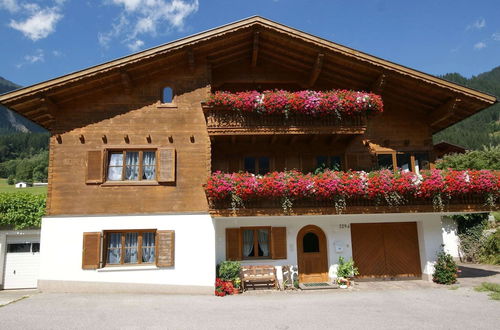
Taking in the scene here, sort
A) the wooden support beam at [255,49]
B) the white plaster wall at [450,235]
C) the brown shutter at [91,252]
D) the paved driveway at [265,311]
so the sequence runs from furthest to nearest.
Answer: the white plaster wall at [450,235] → the wooden support beam at [255,49] → the brown shutter at [91,252] → the paved driveway at [265,311]

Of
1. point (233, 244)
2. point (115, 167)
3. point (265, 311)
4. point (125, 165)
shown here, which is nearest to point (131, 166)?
point (125, 165)

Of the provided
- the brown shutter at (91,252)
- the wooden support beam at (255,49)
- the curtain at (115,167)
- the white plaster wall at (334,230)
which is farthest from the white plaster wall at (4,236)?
the wooden support beam at (255,49)

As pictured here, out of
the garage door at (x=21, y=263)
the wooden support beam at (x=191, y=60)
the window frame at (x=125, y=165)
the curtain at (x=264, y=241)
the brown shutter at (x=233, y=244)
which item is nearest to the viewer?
the window frame at (x=125, y=165)

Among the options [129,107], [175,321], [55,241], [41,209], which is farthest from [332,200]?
[41,209]

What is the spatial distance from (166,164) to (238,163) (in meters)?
3.16

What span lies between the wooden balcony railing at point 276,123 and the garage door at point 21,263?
9342mm

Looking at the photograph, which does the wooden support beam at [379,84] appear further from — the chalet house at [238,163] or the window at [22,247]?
the window at [22,247]

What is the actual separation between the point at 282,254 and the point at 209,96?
694 cm

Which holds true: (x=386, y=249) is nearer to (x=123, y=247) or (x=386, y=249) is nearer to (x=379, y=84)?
(x=379, y=84)

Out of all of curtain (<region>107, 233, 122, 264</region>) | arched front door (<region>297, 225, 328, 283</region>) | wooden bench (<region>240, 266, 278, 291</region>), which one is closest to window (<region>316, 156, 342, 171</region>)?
arched front door (<region>297, 225, 328, 283</region>)

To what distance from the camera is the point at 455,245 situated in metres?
22.7

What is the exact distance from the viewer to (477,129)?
109 metres

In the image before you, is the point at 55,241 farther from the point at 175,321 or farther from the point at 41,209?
the point at 175,321

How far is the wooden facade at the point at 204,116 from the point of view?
13281mm
